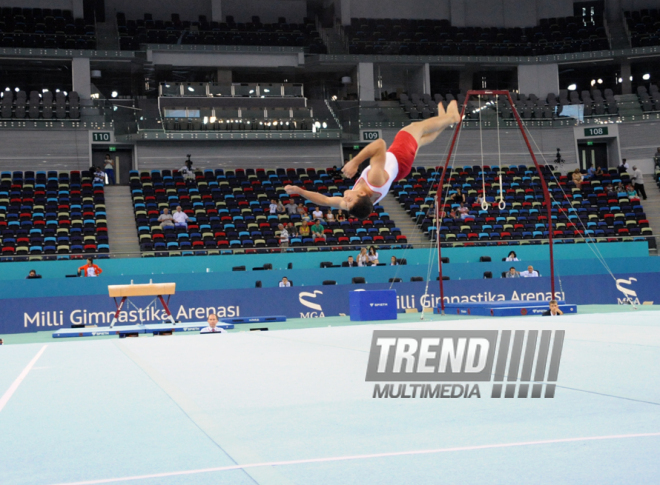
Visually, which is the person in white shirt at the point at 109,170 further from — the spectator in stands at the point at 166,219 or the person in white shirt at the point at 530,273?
the person in white shirt at the point at 530,273

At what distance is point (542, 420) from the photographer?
3959 mm

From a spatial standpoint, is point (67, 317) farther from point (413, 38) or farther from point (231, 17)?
point (413, 38)

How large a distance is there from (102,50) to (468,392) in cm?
2944

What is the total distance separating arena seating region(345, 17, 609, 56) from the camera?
33.9 m

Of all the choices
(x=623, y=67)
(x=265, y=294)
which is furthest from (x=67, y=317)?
(x=623, y=67)

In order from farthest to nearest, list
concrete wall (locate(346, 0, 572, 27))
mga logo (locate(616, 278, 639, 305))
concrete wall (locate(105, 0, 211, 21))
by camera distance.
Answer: concrete wall (locate(346, 0, 572, 27)), concrete wall (locate(105, 0, 211, 21)), mga logo (locate(616, 278, 639, 305))

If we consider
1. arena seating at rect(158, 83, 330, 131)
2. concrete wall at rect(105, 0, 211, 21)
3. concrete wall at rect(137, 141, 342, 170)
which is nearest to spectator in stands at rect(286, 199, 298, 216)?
arena seating at rect(158, 83, 330, 131)

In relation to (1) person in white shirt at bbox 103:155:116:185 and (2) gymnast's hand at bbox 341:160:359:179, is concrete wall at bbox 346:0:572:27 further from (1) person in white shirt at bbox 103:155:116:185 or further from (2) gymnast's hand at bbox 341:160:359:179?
(2) gymnast's hand at bbox 341:160:359:179

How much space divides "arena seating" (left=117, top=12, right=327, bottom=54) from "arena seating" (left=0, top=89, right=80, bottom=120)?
14.6 feet

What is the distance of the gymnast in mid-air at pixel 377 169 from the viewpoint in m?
5.94

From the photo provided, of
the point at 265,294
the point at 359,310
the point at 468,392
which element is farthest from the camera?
the point at 265,294

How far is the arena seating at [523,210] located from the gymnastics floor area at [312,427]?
16015 millimetres

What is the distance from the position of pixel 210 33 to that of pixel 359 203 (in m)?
28.3

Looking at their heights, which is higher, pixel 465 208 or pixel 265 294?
pixel 465 208
